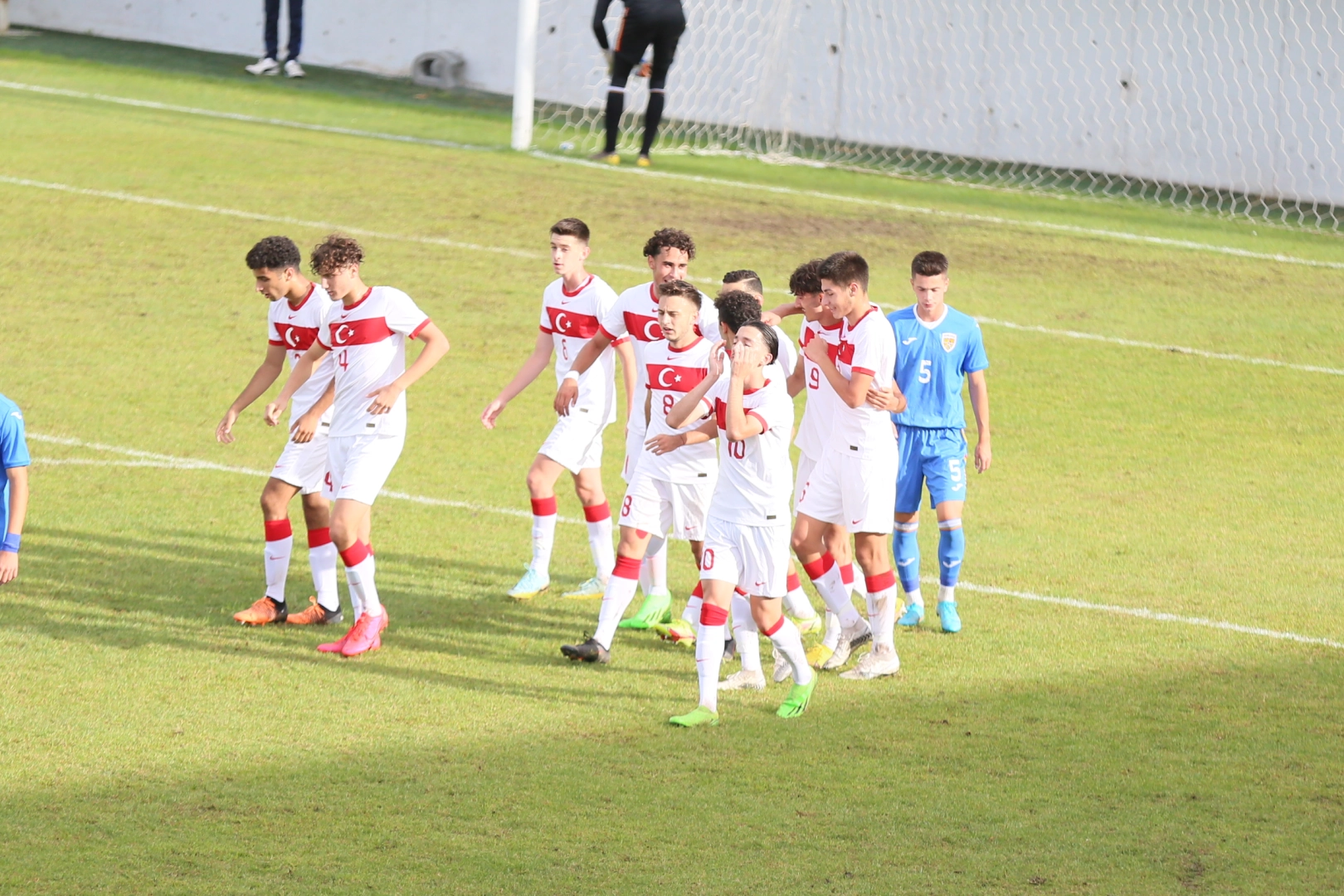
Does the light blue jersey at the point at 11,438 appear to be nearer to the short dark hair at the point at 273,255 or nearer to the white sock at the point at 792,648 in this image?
the short dark hair at the point at 273,255

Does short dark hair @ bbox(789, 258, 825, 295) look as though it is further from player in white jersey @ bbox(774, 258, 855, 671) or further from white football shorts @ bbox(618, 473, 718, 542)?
white football shorts @ bbox(618, 473, 718, 542)

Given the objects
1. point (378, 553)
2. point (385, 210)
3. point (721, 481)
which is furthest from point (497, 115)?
point (721, 481)

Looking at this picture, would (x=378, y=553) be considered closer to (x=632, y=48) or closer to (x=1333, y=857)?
(x=1333, y=857)

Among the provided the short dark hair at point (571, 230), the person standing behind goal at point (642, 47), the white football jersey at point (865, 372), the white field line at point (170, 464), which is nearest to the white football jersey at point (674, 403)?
the white football jersey at point (865, 372)

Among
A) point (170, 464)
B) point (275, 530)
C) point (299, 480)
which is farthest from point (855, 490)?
point (170, 464)

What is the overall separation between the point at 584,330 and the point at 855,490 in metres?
2.00

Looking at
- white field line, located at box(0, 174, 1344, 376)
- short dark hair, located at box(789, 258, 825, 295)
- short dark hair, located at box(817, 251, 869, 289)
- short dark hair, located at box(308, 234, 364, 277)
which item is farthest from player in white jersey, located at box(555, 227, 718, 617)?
white field line, located at box(0, 174, 1344, 376)

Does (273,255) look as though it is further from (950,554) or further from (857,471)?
(950,554)

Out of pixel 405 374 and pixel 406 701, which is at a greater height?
pixel 405 374

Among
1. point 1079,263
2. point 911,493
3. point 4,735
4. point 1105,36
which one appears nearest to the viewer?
point 4,735

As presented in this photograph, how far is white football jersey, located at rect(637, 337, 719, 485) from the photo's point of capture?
757 centimetres

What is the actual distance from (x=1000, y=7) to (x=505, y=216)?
27.2ft

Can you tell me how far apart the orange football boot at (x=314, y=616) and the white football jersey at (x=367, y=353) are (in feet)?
3.14

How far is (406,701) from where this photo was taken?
23.2ft
